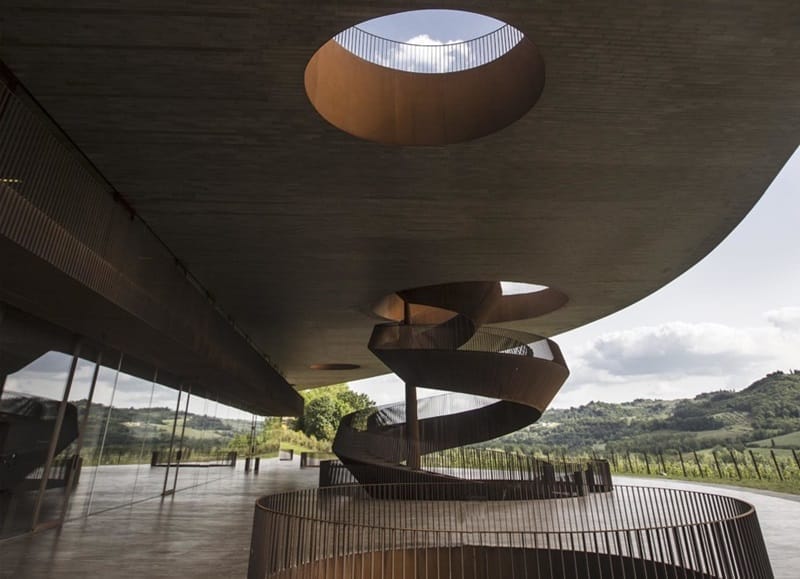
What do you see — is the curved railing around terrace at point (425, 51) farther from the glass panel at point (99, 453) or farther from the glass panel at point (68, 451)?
the glass panel at point (99, 453)

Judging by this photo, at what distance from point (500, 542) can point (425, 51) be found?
29.1 feet

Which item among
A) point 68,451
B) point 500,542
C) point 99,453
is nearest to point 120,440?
point 99,453

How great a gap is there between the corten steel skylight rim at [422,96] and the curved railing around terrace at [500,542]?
5.80m

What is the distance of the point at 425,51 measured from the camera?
869cm

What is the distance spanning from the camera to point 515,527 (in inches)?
405

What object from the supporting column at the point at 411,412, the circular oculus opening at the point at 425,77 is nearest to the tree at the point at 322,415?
the supporting column at the point at 411,412

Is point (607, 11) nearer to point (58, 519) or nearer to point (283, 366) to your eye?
point (58, 519)

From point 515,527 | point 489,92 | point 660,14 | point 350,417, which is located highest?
point 489,92

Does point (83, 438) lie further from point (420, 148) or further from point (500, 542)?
point (420, 148)

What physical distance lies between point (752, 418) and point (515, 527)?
46894 mm

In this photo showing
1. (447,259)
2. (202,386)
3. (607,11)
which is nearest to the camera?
(607,11)

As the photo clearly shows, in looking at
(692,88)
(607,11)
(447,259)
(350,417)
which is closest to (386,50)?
(607,11)

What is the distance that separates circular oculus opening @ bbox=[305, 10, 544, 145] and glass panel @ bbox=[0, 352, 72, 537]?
719 cm

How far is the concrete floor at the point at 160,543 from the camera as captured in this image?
6.98 meters
